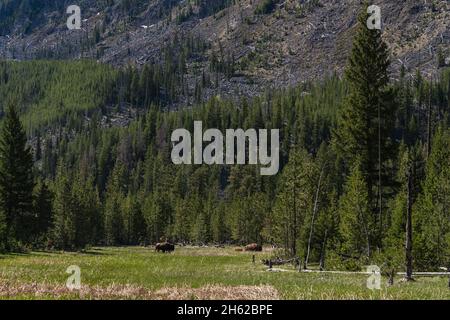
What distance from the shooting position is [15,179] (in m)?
69.5

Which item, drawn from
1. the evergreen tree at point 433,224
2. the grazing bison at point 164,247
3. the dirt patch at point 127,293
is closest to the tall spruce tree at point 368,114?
the evergreen tree at point 433,224

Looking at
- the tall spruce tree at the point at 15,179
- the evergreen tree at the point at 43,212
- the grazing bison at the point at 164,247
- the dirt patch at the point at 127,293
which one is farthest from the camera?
the grazing bison at the point at 164,247

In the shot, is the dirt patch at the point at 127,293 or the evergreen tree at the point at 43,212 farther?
the evergreen tree at the point at 43,212

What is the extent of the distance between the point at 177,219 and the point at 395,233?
89.8 m

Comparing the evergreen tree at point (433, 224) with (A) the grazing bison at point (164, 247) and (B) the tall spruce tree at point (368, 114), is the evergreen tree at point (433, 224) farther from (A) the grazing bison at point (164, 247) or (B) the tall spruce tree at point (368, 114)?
(A) the grazing bison at point (164, 247)

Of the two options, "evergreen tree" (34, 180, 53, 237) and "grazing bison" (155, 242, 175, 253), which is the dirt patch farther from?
"grazing bison" (155, 242, 175, 253)

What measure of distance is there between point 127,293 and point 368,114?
115 feet

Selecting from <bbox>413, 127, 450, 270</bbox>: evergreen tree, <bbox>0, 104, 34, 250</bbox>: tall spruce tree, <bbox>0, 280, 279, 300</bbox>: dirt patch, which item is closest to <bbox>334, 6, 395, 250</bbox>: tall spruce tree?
<bbox>413, 127, 450, 270</bbox>: evergreen tree

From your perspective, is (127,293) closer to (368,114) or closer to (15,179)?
(368,114)

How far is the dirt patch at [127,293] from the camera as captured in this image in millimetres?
16953

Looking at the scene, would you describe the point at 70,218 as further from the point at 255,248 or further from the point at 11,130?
the point at 255,248

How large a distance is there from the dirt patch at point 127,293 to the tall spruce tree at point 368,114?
98.0 ft

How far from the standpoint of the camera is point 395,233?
42406 mm

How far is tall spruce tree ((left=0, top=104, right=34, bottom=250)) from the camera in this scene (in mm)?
69000
